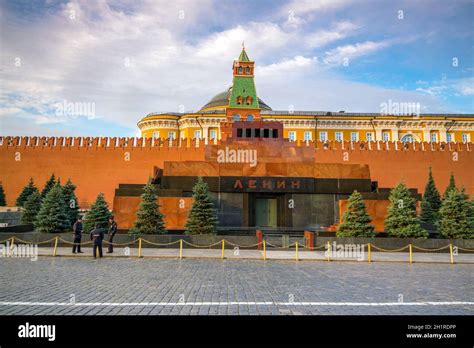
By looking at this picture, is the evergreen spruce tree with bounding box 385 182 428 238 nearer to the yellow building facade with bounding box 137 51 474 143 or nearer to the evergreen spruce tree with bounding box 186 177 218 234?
the evergreen spruce tree with bounding box 186 177 218 234

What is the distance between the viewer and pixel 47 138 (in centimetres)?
3189

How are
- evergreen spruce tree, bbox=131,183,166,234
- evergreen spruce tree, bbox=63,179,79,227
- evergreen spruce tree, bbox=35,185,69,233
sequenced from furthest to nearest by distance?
evergreen spruce tree, bbox=63,179,79,227, evergreen spruce tree, bbox=35,185,69,233, evergreen spruce tree, bbox=131,183,166,234

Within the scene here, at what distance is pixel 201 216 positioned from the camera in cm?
1557

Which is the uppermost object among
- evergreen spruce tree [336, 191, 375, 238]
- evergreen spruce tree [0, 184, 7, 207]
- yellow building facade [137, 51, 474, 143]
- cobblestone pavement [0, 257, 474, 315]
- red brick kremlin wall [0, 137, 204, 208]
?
yellow building facade [137, 51, 474, 143]

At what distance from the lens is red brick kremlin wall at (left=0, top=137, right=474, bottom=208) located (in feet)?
101

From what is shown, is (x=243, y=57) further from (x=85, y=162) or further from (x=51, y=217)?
(x=51, y=217)

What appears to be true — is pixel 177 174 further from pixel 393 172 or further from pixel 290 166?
pixel 393 172

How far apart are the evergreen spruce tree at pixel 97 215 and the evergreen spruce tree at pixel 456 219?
17004 mm

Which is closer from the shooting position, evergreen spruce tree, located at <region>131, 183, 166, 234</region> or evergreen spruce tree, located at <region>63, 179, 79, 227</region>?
evergreen spruce tree, located at <region>131, 183, 166, 234</region>

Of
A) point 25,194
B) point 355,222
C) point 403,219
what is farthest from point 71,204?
point 403,219

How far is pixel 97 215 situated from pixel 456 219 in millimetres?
17804

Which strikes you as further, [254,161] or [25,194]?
[25,194]

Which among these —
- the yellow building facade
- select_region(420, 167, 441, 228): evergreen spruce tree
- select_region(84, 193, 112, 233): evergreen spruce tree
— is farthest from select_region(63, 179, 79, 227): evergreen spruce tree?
the yellow building facade

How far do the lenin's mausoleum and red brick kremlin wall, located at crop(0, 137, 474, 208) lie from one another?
0.31 feet
